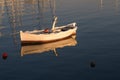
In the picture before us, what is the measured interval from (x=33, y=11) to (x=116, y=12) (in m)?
25.4

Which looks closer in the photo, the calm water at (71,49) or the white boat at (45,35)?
the calm water at (71,49)

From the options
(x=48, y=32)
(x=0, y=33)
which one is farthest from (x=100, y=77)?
(x=0, y=33)

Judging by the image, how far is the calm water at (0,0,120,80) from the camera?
41.2 metres

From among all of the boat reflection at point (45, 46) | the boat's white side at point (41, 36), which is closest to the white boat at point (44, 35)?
the boat's white side at point (41, 36)

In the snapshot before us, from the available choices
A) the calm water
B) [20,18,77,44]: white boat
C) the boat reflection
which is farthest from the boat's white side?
the calm water

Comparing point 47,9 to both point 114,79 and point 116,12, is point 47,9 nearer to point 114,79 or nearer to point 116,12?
point 116,12

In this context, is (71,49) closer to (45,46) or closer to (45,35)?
(45,46)

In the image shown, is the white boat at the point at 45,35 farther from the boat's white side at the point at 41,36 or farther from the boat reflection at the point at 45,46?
the boat reflection at the point at 45,46

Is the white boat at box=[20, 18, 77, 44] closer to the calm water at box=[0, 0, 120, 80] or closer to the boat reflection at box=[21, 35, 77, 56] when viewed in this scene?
the boat reflection at box=[21, 35, 77, 56]

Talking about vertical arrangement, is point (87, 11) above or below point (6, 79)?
above

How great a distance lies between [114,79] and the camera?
37969 millimetres

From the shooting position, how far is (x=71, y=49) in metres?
52.2

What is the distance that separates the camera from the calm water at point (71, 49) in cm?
4116

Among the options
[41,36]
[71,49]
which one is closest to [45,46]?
[41,36]
